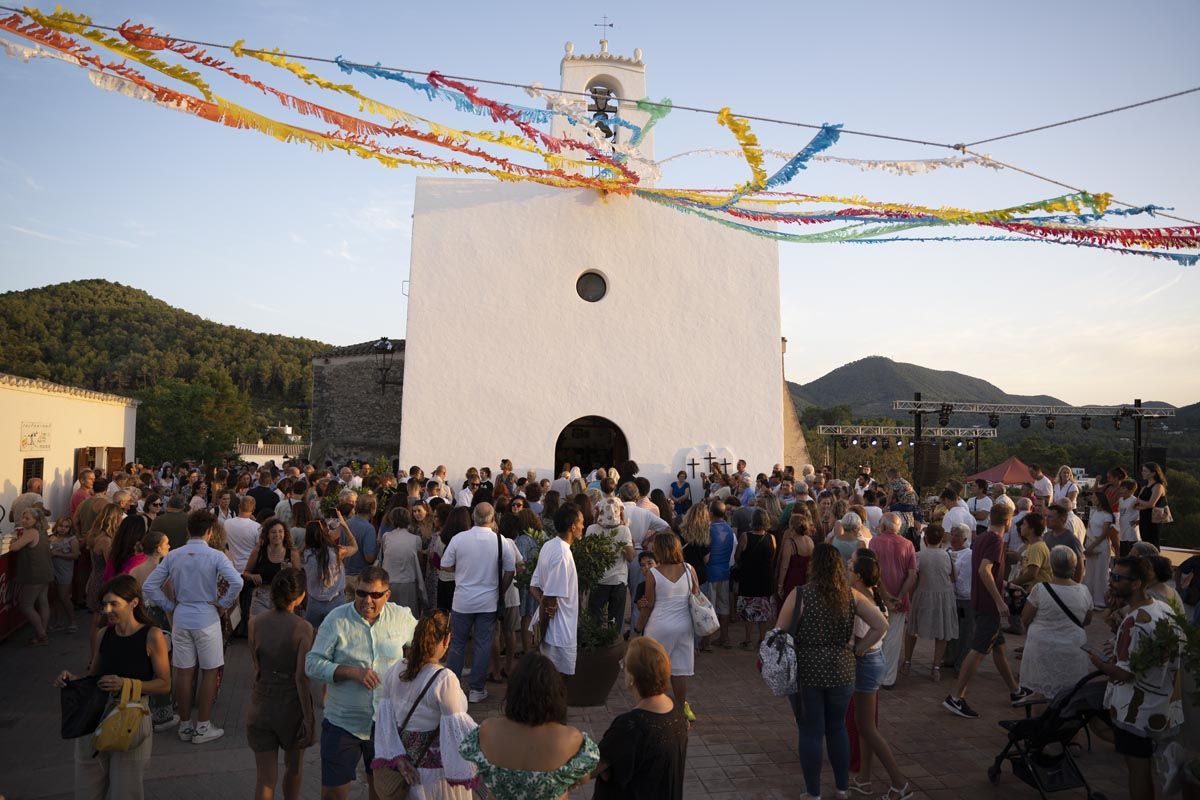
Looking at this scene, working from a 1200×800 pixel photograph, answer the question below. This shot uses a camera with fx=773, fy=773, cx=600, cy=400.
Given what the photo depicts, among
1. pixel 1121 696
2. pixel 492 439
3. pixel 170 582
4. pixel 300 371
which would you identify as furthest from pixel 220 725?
pixel 300 371

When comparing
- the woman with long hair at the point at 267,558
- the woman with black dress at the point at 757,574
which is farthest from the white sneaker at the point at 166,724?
the woman with black dress at the point at 757,574

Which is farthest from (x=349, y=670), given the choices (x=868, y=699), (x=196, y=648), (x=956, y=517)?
(x=956, y=517)

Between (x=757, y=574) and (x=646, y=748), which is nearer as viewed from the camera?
(x=646, y=748)

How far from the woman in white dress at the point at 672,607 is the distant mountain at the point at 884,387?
8458 cm

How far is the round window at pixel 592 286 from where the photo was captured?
48.1ft

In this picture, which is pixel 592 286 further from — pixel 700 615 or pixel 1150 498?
pixel 700 615

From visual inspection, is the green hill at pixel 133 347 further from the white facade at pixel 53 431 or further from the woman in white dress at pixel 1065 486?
the woman in white dress at pixel 1065 486

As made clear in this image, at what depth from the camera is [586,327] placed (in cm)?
1437

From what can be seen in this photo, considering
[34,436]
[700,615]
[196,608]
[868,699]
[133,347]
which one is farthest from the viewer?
[133,347]

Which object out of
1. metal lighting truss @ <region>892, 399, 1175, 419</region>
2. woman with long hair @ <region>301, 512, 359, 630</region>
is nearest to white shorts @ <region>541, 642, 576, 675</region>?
woman with long hair @ <region>301, 512, 359, 630</region>

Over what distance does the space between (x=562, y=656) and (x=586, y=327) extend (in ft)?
30.0

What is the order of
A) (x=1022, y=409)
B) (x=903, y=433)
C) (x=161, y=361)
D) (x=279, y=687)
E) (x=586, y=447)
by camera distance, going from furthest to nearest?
(x=161, y=361) → (x=903, y=433) → (x=1022, y=409) → (x=586, y=447) → (x=279, y=687)

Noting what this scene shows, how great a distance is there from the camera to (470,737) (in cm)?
292

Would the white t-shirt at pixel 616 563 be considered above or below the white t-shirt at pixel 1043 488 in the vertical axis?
below
